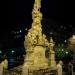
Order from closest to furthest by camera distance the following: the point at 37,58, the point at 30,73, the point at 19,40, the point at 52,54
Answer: the point at 30,73
the point at 37,58
the point at 52,54
the point at 19,40

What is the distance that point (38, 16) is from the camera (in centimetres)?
2027

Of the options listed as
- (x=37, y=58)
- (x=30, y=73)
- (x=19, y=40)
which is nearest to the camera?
(x=30, y=73)

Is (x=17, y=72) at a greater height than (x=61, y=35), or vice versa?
(x=61, y=35)

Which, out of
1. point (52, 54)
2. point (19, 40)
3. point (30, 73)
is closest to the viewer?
point (30, 73)

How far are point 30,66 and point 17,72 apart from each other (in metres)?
1.17

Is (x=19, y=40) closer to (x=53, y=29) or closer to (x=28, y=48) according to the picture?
(x=53, y=29)

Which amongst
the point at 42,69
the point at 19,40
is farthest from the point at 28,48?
the point at 19,40

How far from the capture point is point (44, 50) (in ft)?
65.7

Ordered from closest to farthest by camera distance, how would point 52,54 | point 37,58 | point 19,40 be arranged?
point 37,58, point 52,54, point 19,40

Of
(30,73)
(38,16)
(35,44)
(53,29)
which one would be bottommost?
(30,73)

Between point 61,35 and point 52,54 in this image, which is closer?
point 52,54

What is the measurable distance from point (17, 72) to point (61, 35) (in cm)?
3692

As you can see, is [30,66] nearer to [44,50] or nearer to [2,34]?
[44,50]

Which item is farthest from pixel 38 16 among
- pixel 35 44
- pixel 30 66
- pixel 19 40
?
pixel 19 40
